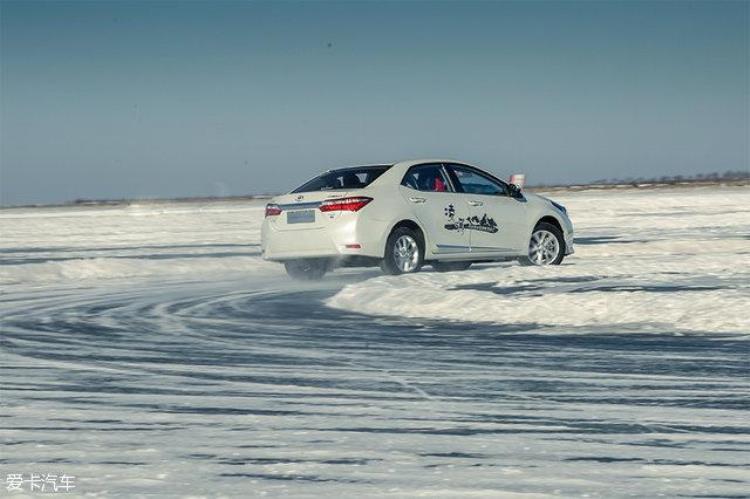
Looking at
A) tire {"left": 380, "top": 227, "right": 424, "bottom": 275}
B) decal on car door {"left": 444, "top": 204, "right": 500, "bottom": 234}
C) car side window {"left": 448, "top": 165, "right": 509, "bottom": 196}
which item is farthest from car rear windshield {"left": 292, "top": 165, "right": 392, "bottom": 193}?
car side window {"left": 448, "top": 165, "right": 509, "bottom": 196}

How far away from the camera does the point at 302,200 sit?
17484 mm

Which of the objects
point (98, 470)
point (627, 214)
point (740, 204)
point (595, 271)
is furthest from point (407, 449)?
point (740, 204)

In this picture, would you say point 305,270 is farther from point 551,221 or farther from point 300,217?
point 551,221

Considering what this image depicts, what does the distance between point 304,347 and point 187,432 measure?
3.79 metres

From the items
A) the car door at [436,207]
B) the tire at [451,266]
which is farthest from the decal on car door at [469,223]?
the tire at [451,266]

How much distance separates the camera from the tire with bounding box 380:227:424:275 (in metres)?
A: 17.5

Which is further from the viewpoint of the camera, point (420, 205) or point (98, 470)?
point (420, 205)

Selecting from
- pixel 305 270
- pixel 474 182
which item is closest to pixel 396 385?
pixel 474 182

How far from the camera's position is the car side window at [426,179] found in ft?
58.6

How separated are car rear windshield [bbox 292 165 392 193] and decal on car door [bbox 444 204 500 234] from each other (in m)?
1.08

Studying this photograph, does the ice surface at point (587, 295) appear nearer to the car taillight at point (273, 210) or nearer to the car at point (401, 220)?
the car at point (401, 220)

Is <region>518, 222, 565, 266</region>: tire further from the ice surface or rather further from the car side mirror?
the ice surface

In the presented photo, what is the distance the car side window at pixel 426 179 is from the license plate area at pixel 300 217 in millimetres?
1270

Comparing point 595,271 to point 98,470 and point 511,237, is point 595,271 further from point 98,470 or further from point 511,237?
point 98,470
